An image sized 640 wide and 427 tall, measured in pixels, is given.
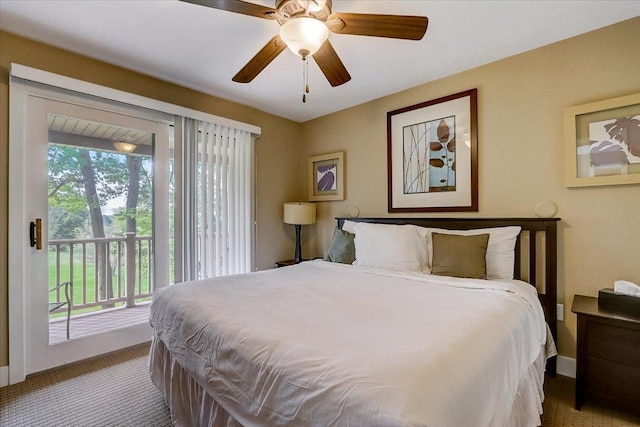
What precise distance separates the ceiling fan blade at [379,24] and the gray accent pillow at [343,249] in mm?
1753

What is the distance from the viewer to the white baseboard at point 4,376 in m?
2.04

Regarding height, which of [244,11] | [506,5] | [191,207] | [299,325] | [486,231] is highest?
[506,5]

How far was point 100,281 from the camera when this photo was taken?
8.53 ft

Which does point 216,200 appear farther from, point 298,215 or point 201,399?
point 201,399

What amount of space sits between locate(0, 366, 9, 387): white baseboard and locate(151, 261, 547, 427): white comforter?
1.27 m

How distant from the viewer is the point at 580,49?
207 cm

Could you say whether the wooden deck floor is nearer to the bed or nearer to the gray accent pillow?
the bed

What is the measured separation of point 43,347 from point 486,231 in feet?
Answer: 11.7

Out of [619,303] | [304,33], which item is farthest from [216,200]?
[619,303]

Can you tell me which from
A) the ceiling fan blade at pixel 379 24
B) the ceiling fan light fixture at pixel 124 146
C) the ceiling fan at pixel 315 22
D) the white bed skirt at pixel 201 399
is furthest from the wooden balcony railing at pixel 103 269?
the ceiling fan blade at pixel 379 24

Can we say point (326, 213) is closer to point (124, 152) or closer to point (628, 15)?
point (124, 152)

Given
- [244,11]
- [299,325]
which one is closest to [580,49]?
[244,11]

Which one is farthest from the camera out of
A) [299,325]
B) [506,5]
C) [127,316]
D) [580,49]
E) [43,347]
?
[127,316]

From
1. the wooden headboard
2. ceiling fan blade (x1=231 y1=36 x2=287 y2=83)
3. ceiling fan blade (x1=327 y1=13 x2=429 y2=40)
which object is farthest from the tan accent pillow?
ceiling fan blade (x1=231 y1=36 x2=287 y2=83)
